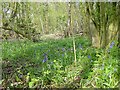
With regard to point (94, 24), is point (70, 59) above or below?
below

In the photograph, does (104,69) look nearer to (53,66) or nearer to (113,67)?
(113,67)

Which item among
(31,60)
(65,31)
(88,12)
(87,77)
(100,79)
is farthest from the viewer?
(65,31)

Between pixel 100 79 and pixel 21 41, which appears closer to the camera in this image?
pixel 100 79

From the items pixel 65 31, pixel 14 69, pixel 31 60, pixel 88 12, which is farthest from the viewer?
pixel 65 31

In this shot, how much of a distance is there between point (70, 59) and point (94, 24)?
2.64 feet

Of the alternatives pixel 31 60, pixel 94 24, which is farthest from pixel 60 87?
pixel 94 24

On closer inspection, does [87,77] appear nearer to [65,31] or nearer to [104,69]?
[104,69]

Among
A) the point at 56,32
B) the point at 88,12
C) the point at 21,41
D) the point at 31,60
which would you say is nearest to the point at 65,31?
the point at 56,32

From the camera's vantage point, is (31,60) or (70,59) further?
(31,60)

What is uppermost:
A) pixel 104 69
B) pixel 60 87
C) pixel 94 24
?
pixel 94 24

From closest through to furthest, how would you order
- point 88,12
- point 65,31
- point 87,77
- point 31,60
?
point 87,77 → point 31,60 → point 88,12 → point 65,31

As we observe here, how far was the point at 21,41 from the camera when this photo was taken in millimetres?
2996

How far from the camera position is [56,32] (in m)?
4.64

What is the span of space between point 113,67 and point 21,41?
6.25ft
